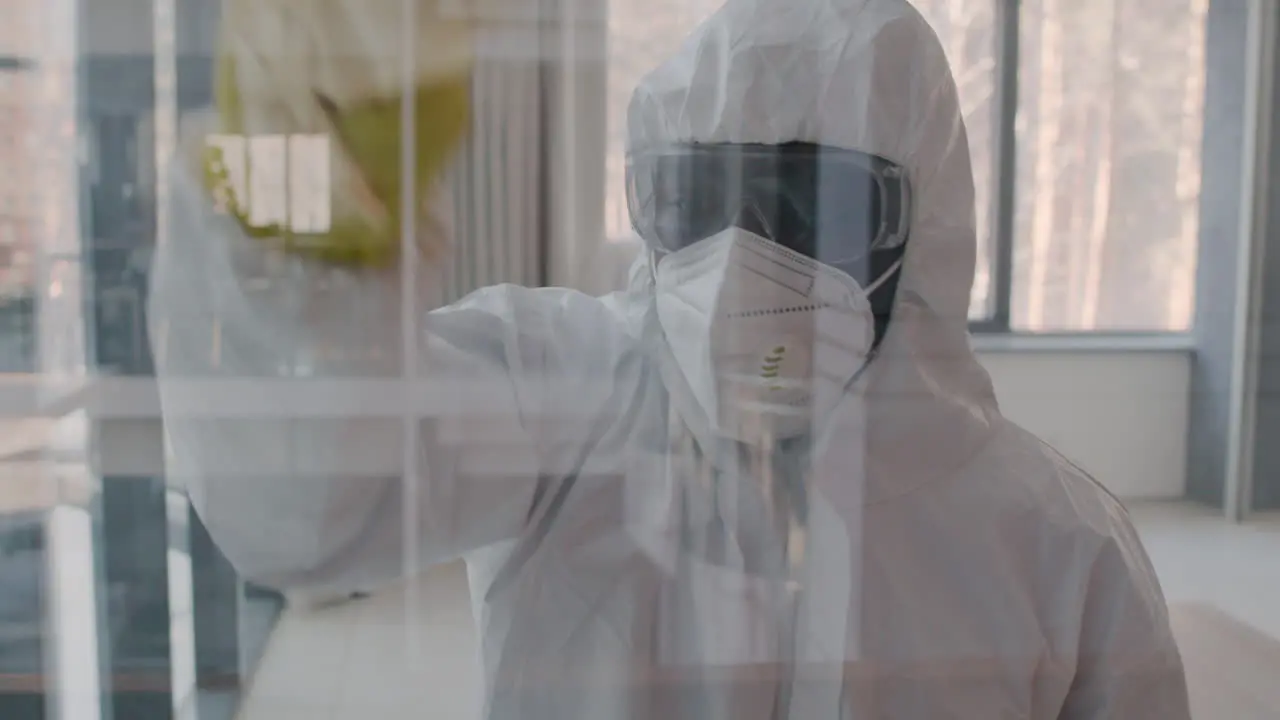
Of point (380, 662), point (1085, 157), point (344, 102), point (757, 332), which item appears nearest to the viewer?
point (344, 102)

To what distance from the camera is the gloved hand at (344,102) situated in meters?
0.52

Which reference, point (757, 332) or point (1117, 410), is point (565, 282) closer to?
point (757, 332)

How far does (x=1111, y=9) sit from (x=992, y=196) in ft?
0.67

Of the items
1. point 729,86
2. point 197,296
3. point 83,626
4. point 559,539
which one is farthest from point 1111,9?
point 83,626

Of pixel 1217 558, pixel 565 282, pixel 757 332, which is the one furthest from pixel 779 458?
pixel 1217 558

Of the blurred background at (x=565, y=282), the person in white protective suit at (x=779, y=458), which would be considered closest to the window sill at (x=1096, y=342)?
the blurred background at (x=565, y=282)

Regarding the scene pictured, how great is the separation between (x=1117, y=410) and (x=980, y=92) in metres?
0.30

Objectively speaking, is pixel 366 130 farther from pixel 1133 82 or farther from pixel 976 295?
pixel 1133 82

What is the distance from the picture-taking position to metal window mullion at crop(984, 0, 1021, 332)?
31.7 inches

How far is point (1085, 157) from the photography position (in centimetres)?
85

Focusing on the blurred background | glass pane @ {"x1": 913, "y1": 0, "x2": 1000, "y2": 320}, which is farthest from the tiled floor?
glass pane @ {"x1": 913, "y1": 0, "x2": 1000, "y2": 320}

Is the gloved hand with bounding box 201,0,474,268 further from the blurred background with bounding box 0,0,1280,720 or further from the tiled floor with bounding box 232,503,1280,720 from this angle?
the tiled floor with bounding box 232,503,1280,720

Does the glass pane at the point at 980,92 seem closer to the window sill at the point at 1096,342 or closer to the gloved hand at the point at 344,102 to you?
the window sill at the point at 1096,342

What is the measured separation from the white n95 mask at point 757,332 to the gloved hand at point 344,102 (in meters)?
0.19
